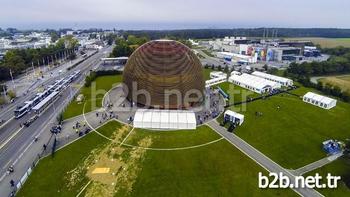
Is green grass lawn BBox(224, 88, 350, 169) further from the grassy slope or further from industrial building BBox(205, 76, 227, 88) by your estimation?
industrial building BBox(205, 76, 227, 88)

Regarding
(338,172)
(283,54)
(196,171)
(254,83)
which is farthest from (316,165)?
(283,54)

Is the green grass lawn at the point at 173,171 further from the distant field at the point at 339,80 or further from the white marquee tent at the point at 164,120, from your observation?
the distant field at the point at 339,80

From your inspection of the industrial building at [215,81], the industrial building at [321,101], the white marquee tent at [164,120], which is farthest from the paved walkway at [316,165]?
the industrial building at [215,81]

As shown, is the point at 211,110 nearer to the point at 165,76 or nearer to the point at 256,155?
the point at 165,76

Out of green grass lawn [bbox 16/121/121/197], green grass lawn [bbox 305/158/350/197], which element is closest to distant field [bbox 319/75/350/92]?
green grass lawn [bbox 305/158/350/197]

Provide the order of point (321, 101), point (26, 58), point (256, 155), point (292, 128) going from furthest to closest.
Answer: point (26, 58), point (321, 101), point (292, 128), point (256, 155)

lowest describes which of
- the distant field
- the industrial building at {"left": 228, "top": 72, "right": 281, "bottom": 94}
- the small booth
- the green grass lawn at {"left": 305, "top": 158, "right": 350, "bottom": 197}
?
the green grass lawn at {"left": 305, "top": 158, "right": 350, "bottom": 197}
